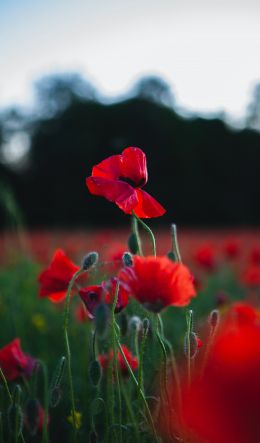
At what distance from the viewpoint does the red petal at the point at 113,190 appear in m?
1.16

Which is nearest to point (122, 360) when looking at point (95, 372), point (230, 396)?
point (95, 372)

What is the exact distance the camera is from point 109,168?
4.05ft

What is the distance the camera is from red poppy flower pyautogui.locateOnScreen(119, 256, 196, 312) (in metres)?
0.88

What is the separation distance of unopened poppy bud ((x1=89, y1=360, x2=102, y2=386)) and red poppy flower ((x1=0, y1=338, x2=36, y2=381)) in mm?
304

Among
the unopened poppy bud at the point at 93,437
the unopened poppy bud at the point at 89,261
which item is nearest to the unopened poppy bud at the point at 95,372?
the unopened poppy bud at the point at 93,437

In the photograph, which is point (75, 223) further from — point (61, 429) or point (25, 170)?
point (61, 429)

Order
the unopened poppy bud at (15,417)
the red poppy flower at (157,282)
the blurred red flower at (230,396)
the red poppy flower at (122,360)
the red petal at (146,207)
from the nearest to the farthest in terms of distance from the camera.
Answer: the blurred red flower at (230,396)
the red poppy flower at (157,282)
the unopened poppy bud at (15,417)
the red petal at (146,207)
the red poppy flower at (122,360)

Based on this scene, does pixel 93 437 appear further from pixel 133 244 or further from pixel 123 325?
pixel 133 244

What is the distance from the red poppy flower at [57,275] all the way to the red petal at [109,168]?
209 mm

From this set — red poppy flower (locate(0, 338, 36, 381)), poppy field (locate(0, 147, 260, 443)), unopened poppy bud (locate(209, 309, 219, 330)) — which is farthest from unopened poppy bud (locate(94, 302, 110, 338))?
red poppy flower (locate(0, 338, 36, 381))

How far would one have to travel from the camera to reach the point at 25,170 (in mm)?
14648

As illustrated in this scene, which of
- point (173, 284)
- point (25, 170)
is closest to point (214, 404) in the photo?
point (173, 284)

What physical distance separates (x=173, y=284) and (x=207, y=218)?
13.1 m

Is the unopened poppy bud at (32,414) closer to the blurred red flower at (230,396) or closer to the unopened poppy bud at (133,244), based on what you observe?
the unopened poppy bud at (133,244)
